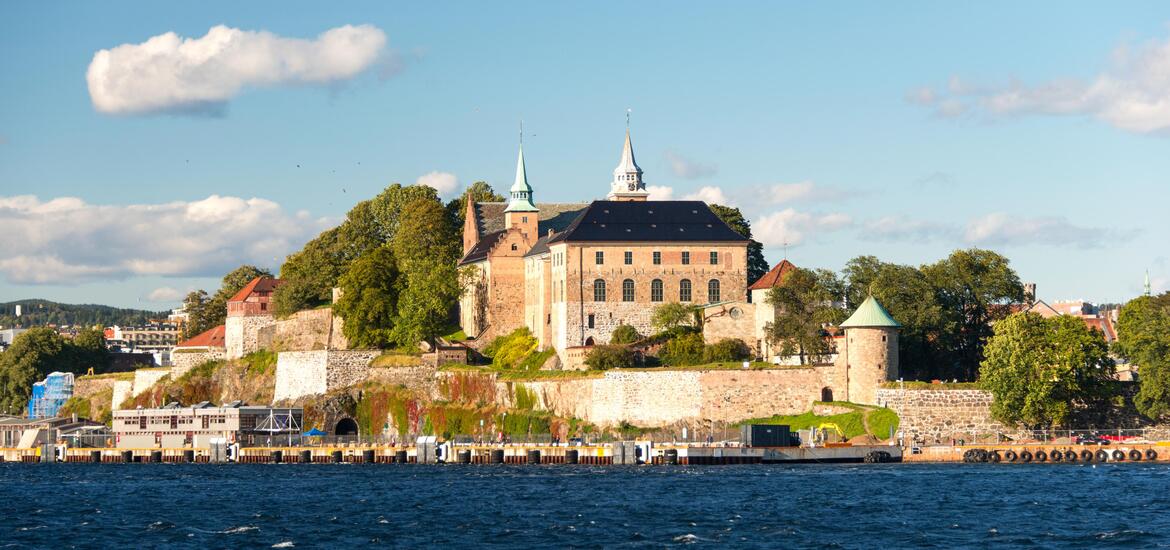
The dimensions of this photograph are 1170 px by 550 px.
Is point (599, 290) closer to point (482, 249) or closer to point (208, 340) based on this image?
point (482, 249)

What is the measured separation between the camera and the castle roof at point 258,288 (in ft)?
416

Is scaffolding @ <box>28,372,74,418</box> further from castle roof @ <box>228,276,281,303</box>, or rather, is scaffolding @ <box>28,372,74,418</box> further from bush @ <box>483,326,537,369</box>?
bush @ <box>483,326,537,369</box>

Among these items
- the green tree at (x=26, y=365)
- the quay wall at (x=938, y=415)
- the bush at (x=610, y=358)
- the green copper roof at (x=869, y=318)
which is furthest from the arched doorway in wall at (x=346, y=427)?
the green tree at (x=26, y=365)

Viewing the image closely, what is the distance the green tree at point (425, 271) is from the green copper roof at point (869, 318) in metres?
31.9

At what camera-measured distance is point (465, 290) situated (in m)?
118

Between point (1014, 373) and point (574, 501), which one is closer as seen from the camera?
point (574, 501)

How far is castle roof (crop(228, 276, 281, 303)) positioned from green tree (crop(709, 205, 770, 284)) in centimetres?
3007

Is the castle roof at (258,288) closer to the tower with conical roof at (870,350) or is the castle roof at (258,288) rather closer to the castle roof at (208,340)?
the castle roof at (208,340)

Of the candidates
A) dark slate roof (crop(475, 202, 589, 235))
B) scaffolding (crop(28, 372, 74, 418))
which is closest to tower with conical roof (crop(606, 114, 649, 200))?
dark slate roof (crop(475, 202, 589, 235))

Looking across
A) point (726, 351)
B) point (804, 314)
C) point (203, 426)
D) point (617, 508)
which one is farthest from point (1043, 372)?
point (203, 426)

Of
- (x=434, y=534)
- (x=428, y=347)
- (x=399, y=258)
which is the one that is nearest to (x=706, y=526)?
(x=434, y=534)

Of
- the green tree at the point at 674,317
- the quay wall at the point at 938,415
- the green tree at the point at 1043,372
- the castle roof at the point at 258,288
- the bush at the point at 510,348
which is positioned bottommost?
the quay wall at the point at 938,415

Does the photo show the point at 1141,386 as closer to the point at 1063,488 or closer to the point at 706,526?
the point at 1063,488

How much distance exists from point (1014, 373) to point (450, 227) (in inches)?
2129
